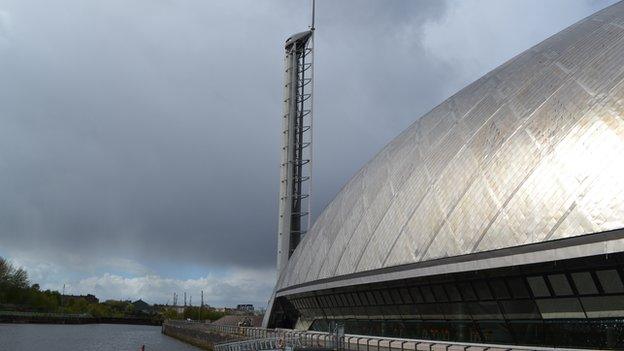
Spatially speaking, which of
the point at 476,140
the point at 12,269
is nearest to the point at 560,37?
the point at 476,140

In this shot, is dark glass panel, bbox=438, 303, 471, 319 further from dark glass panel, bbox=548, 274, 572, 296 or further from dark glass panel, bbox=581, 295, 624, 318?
dark glass panel, bbox=581, 295, 624, 318

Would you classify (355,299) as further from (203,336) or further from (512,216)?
(203,336)

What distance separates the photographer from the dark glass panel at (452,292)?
87.6ft

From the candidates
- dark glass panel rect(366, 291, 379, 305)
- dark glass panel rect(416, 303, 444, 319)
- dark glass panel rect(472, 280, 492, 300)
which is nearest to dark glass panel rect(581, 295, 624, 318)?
dark glass panel rect(472, 280, 492, 300)

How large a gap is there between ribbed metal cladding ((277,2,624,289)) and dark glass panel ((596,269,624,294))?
Answer: 1514mm

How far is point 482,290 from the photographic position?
999 inches

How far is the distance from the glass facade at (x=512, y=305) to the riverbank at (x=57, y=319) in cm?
12389

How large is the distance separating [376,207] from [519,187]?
537 inches

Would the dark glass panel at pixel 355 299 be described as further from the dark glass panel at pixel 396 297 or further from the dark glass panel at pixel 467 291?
the dark glass panel at pixel 467 291

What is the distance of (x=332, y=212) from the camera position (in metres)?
47.3

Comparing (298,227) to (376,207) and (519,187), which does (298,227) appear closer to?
(376,207)

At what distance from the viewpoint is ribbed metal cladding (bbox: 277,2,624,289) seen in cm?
2178

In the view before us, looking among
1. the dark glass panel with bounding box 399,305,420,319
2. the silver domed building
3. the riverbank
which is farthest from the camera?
the riverbank

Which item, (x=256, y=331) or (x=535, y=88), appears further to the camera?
(x=256, y=331)
